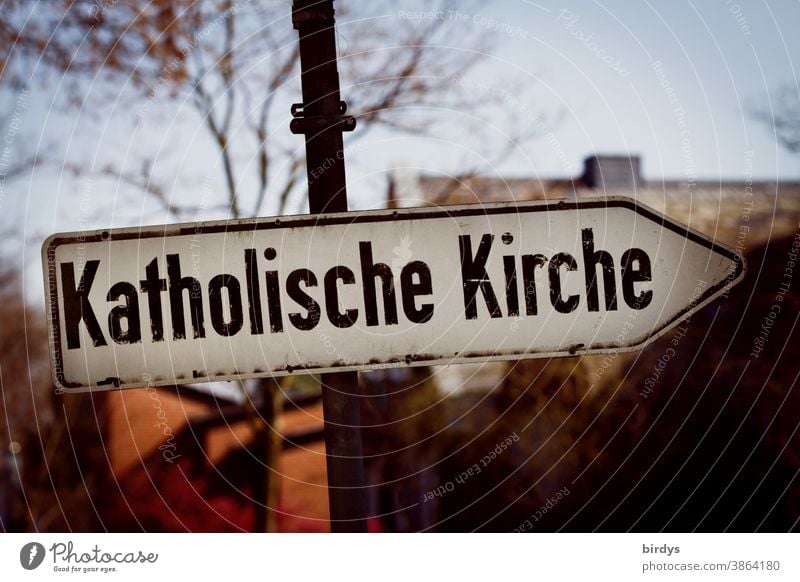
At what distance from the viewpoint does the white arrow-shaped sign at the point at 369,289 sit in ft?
6.05

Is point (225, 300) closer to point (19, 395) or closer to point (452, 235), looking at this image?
point (452, 235)

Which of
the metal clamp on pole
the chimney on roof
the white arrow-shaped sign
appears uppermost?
the chimney on roof

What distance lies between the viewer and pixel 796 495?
31.7 feet

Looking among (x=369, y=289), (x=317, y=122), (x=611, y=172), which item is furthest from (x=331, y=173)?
(x=611, y=172)

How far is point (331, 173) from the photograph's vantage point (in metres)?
1.84

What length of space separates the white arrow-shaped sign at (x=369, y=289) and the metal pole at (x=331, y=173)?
8 centimetres

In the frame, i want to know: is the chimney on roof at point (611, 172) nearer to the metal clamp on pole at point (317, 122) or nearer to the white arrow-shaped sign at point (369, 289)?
the white arrow-shaped sign at point (369, 289)

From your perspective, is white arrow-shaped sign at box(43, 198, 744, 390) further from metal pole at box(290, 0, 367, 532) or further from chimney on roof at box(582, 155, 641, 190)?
chimney on roof at box(582, 155, 641, 190)

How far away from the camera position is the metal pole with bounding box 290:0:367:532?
6.08 feet

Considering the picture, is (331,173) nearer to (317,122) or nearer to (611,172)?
(317,122)

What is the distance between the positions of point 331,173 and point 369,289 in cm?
32

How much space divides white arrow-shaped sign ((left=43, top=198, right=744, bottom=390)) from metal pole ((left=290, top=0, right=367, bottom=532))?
0.25 feet

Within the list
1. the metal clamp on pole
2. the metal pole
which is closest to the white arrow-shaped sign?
the metal pole
